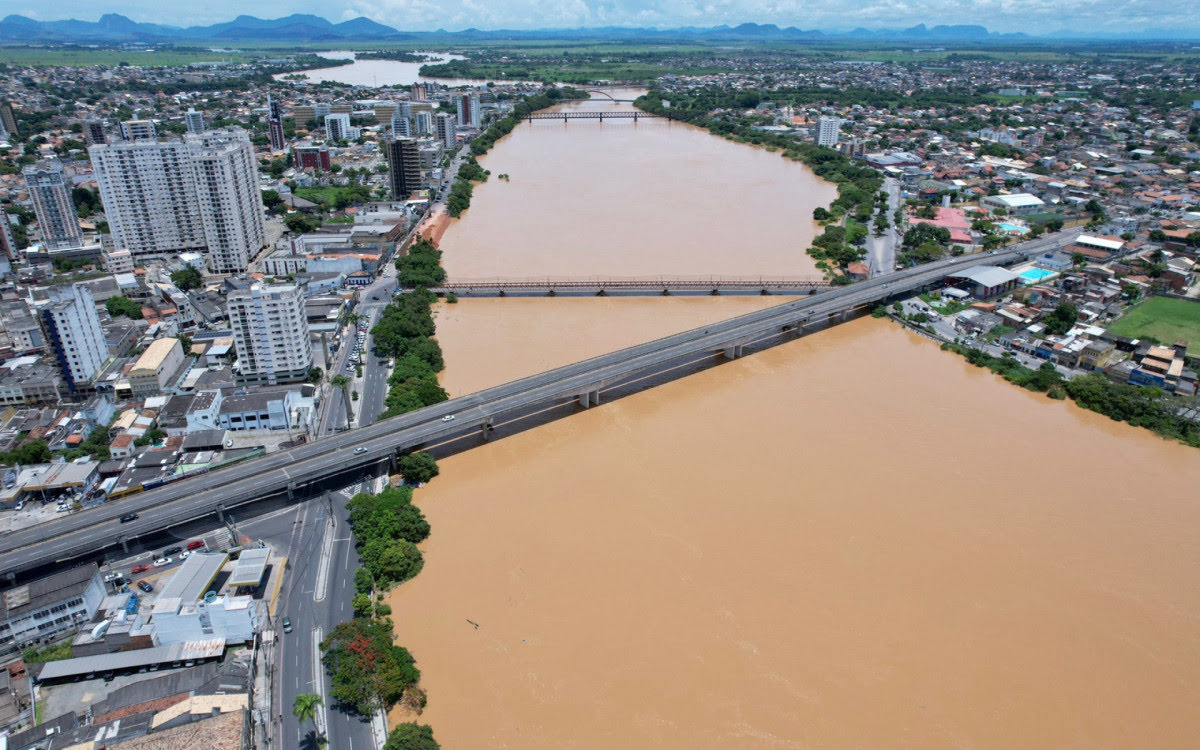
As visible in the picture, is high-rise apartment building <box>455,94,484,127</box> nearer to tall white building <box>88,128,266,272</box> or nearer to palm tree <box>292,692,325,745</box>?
tall white building <box>88,128,266,272</box>

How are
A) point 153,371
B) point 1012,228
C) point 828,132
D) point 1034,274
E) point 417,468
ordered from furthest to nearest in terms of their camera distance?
point 828,132, point 1012,228, point 1034,274, point 153,371, point 417,468

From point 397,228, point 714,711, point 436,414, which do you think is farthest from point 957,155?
point 714,711

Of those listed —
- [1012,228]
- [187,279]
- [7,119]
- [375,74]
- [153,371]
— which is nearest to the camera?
[153,371]

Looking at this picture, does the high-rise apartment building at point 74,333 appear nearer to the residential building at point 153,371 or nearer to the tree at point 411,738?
the residential building at point 153,371

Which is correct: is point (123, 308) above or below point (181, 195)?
below

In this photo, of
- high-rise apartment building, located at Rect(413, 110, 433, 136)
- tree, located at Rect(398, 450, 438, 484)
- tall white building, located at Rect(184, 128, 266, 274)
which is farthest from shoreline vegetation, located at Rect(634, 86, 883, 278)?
high-rise apartment building, located at Rect(413, 110, 433, 136)

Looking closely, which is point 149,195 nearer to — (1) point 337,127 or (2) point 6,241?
(2) point 6,241

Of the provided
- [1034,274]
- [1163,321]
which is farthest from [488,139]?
[1163,321]
